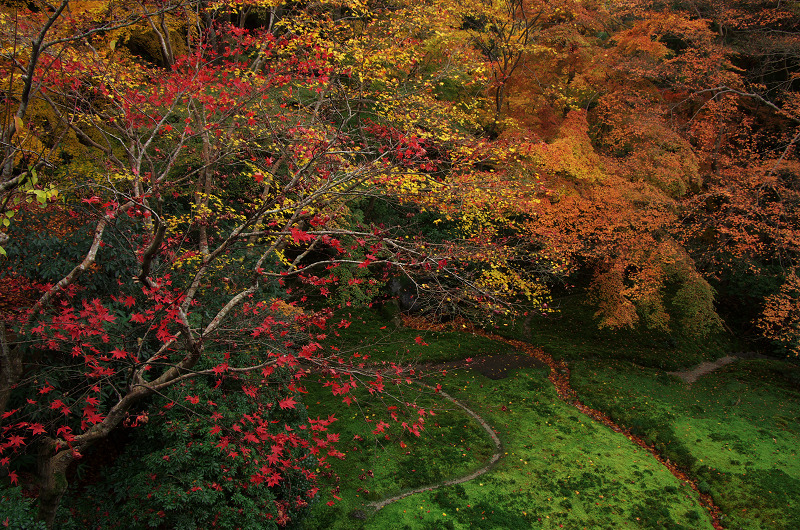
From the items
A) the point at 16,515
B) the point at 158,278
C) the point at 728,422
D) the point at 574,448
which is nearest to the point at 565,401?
the point at 574,448

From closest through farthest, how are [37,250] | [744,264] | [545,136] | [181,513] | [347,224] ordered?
[181,513]
[37,250]
[347,224]
[545,136]
[744,264]

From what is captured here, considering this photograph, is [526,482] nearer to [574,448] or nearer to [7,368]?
[574,448]

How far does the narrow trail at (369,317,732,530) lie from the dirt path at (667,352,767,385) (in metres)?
3.99

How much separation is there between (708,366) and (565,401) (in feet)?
23.2

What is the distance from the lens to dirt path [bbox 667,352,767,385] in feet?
47.0

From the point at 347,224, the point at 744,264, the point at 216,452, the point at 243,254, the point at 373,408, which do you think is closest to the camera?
the point at 216,452

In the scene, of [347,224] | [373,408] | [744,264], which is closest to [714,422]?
[744,264]

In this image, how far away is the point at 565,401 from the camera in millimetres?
11883

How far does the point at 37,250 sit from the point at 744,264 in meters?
20.0

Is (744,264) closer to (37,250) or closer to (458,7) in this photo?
(458,7)

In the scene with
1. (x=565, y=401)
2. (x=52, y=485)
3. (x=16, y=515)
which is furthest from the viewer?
(x=565, y=401)

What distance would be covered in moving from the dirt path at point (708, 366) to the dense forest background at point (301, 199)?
0.74 m

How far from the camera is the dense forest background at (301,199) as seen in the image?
4.90 metres

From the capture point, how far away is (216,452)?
5574 mm
